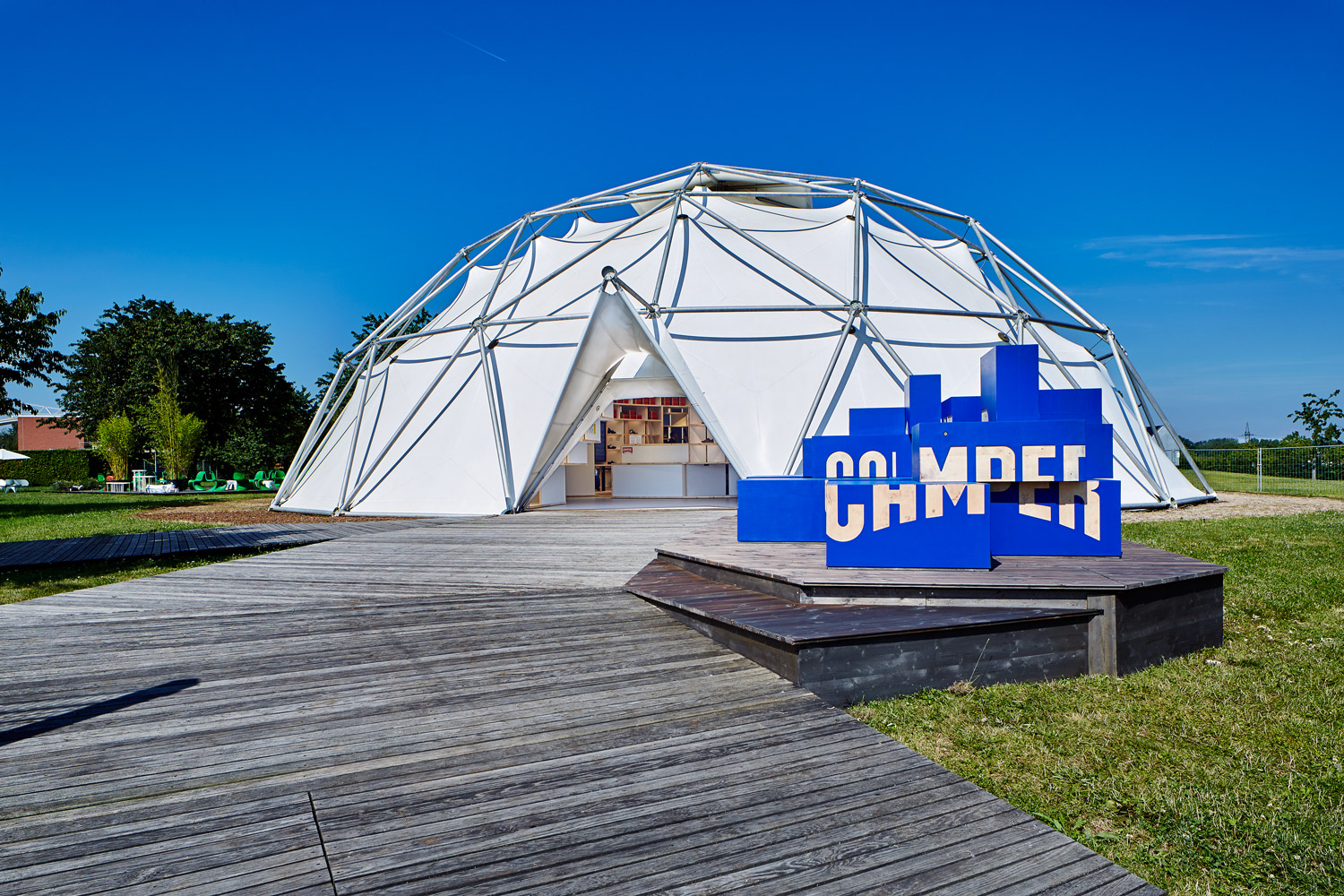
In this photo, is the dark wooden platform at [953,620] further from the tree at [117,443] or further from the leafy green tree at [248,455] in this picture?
the tree at [117,443]

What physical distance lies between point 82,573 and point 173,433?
106 feet

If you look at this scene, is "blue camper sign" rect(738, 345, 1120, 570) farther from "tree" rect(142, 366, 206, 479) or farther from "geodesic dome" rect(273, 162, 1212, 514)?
"tree" rect(142, 366, 206, 479)

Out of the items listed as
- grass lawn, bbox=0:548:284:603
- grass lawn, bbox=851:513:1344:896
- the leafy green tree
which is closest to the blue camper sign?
grass lawn, bbox=851:513:1344:896

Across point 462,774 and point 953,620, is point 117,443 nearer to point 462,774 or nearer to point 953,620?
point 462,774

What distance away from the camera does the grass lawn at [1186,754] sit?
2.99m

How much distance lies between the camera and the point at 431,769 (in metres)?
3.50

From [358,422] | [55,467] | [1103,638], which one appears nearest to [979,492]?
[1103,638]

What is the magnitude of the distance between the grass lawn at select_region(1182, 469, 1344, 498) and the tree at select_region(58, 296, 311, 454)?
4251 cm

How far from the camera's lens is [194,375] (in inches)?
1666

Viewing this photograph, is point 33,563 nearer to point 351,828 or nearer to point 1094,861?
point 351,828

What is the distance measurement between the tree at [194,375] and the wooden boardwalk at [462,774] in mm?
39831

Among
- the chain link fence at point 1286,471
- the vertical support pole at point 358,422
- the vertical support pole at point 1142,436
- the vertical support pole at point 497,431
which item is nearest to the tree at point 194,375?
the vertical support pole at point 358,422

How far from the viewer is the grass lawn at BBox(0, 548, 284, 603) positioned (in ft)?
29.5

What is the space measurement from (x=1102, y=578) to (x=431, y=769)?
474cm
